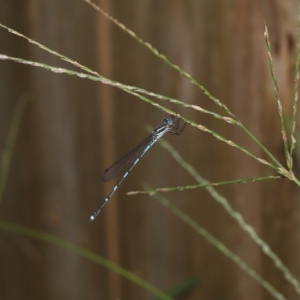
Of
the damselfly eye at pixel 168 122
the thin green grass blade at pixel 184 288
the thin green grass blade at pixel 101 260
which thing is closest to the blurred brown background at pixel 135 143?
the thin green grass blade at pixel 184 288

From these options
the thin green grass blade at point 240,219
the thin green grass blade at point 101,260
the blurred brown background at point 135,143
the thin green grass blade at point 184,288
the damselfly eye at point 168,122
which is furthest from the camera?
the thin green grass blade at point 184,288

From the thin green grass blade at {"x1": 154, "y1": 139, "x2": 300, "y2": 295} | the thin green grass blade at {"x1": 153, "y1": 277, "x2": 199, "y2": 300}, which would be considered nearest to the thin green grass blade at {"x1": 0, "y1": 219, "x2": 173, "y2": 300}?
the thin green grass blade at {"x1": 154, "y1": 139, "x2": 300, "y2": 295}

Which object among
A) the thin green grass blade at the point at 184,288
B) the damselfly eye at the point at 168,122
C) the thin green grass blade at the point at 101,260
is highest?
the damselfly eye at the point at 168,122

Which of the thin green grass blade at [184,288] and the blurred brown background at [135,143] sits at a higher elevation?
the blurred brown background at [135,143]

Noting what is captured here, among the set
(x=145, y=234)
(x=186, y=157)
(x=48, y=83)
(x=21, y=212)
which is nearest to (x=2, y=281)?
(x=21, y=212)

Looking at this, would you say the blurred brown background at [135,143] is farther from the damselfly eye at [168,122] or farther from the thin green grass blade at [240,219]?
the thin green grass blade at [240,219]

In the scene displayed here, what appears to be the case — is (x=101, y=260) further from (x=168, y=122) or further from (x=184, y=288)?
(x=184, y=288)

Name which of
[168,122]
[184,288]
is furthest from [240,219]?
[184,288]

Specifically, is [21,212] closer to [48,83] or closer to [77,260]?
[77,260]
